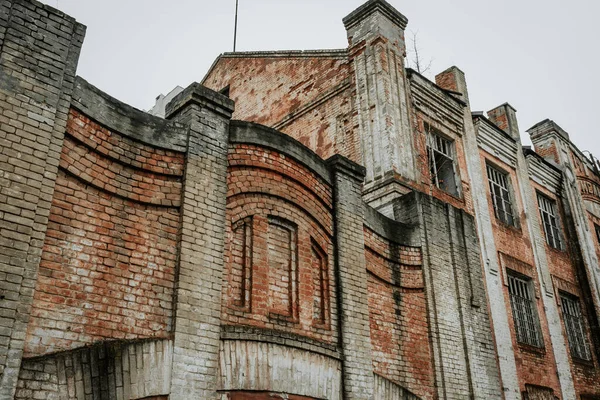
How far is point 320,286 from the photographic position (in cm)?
728

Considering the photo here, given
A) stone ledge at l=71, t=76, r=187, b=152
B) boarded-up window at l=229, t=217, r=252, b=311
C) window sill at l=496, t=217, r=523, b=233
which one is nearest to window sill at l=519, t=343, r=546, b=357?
window sill at l=496, t=217, r=523, b=233

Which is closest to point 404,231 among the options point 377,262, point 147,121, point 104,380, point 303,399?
point 377,262

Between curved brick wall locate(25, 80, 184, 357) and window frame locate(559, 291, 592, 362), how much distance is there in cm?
1252

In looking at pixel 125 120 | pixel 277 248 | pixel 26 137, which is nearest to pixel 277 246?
pixel 277 248

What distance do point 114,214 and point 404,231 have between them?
498 cm

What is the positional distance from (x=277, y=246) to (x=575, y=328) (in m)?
11.7

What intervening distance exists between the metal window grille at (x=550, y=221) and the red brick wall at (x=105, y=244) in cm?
1339

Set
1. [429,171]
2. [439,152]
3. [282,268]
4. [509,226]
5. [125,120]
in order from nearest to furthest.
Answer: [125,120]
[282,268]
[429,171]
[439,152]
[509,226]

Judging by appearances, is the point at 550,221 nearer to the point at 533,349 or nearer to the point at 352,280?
the point at 533,349

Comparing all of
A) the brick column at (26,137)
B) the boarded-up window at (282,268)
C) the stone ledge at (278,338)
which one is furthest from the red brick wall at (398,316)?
Result: the brick column at (26,137)

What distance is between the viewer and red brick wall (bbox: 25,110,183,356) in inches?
187

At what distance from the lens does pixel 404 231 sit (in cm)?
891

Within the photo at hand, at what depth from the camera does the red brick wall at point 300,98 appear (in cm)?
1247

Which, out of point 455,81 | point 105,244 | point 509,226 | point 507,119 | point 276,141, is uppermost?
point 507,119
